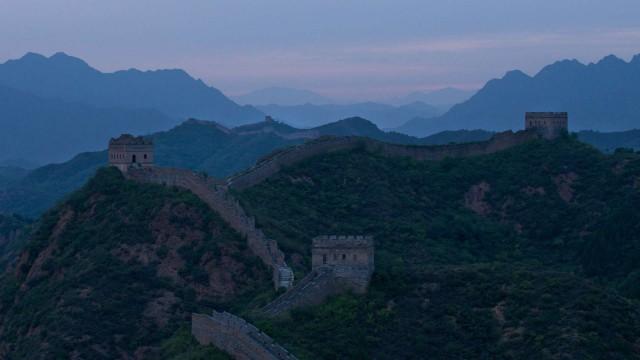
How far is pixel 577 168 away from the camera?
7288cm

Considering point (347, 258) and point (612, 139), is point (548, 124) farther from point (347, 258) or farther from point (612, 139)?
point (612, 139)

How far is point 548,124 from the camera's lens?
77875mm

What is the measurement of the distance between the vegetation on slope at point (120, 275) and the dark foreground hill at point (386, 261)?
0.08 meters

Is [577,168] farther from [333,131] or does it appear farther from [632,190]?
[333,131]

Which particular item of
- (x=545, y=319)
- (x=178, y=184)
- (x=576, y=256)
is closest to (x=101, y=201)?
(x=178, y=184)

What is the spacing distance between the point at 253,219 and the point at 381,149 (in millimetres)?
21463

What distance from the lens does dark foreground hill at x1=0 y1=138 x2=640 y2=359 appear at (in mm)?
38719

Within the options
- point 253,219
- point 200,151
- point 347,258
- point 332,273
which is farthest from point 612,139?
point 332,273

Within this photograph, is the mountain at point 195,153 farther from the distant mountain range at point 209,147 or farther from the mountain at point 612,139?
the mountain at point 612,139

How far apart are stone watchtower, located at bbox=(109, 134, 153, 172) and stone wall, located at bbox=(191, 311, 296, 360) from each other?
22557mm

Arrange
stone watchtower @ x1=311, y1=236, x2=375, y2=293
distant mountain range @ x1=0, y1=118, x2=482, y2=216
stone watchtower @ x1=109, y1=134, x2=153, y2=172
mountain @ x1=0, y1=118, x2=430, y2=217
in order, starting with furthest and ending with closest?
distant mountain range @ x1=0, y1=118, x2=482, y2=216
mountain @ x1=0, y1=118, x2=430, y2=217
stone watchtower @ x1=109, y1=134, x2=153, y2=172
stone watchtower @ x1=311, y1=236, x2=375, y2=293

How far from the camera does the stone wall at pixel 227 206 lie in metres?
50.2

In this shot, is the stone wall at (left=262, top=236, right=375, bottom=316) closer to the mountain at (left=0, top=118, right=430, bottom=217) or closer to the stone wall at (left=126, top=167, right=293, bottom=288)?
the stone wall at (left=126, top=167, right=293, bottom=288)

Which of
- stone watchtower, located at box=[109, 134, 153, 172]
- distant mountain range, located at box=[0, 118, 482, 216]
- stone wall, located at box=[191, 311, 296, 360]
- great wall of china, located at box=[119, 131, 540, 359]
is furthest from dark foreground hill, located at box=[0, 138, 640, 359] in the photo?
distant mountain range, located at box=[0, 118, 482, 216]
